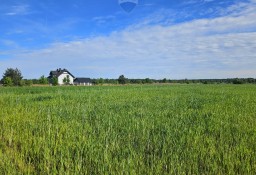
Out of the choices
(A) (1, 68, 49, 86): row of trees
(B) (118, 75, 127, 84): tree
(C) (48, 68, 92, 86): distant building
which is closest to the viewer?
(A) (1, 68, 49, 86): row of trees

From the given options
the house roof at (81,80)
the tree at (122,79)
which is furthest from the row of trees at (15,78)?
the tree at (122,79)

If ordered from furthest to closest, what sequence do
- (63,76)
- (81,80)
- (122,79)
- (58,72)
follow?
(122,79) → (81,80) → (58,72) → (63,76)

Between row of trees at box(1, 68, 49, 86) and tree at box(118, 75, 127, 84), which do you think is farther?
tree at box(118, 75, 127, 84)

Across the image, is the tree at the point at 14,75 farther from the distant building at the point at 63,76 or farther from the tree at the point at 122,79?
the tree at the point at 122,79

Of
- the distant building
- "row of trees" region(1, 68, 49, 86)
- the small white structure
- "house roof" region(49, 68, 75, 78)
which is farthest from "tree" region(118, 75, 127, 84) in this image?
"row of trees" region(1, 68, 49, 86)

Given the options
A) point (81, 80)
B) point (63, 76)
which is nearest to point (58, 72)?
point (63, 76)

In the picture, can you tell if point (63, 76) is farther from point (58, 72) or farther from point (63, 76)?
point (58, 72)

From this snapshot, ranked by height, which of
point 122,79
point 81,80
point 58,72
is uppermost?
point 58,72

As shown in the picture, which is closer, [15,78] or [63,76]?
[15,78]

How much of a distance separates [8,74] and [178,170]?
290 ft

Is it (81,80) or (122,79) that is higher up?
(122,79)

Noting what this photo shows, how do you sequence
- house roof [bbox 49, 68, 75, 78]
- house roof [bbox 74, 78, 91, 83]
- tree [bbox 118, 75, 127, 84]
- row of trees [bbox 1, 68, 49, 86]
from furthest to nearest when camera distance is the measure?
1. tree [bbox 118, 75, 127, 84]
2. house roof [bbox 74, 78, 91, 83]
3. house roof [bbox 49, 68, 75, 78]
4. row of trees [bbox 1, 68, 49, 86]

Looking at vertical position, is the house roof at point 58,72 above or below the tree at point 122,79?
above

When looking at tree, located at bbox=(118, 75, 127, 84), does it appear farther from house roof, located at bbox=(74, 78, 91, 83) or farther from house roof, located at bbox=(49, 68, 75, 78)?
house roof, located at bbox=(49, 68, 75, 78)
